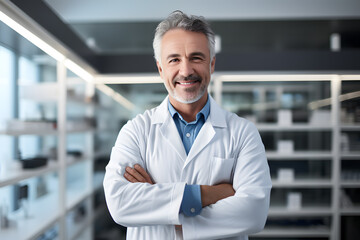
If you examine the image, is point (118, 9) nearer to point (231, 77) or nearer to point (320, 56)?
point (231, 77)

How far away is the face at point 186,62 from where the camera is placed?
1.28m

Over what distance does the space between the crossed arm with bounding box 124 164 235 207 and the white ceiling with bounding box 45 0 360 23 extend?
328cm

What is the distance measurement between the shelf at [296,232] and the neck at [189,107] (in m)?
3.07

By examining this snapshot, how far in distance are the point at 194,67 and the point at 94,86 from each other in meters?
3.09

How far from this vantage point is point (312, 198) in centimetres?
406

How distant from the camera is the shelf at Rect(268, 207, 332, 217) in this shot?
153 inches

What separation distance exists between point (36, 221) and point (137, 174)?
1.77 meters

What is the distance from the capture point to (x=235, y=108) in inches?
161

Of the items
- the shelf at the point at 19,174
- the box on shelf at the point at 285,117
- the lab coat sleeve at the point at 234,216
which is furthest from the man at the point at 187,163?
the box on shelf at the point at 285,117

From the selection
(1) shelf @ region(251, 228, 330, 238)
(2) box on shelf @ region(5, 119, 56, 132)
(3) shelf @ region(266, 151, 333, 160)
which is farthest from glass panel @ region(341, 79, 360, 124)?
(2) box on shelf @ region(5, 119, 56, 132)

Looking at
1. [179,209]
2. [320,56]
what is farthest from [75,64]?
[320,56]

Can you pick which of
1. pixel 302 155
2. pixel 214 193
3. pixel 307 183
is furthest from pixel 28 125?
pixel 307 183

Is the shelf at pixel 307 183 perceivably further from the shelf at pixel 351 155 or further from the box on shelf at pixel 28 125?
the box on shelf at pixel 28 125

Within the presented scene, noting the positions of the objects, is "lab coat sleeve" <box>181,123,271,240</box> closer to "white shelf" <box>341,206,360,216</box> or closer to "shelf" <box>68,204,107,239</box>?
"shelf" <box>68,204,107,239</box>
